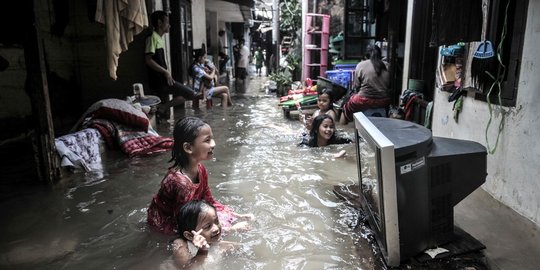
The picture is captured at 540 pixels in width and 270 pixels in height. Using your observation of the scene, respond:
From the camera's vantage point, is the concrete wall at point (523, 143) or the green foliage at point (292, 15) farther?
the green foliage at point (292, 15)

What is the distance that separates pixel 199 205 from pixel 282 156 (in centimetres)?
301

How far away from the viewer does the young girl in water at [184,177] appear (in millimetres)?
3145

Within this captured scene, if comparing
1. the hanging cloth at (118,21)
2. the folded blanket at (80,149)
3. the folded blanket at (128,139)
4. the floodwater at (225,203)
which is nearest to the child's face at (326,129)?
the floodwater at (225,203)

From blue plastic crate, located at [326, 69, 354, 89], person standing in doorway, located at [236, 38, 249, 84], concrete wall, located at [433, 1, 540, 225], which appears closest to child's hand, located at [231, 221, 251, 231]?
concrete wall, located at [433, 1, 540, 225]

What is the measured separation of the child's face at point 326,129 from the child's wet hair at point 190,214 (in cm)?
354

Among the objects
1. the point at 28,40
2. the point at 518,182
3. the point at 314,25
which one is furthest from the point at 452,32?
the point at 314,25

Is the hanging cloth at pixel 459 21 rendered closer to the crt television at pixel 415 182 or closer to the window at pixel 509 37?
the window at pixel 509 37

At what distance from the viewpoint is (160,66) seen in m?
7.60

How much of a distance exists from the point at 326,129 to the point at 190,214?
3680 mm

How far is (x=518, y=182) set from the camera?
3562 millimetres

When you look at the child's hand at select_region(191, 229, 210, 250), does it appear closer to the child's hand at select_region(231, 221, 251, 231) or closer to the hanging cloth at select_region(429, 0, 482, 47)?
the child's hand at select_region(231, 221, 251, 231)

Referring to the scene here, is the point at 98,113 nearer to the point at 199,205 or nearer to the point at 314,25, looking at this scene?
the point at 199,205

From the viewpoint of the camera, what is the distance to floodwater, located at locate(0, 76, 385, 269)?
2938mm

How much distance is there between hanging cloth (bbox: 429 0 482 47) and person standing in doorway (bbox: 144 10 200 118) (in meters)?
5.01
